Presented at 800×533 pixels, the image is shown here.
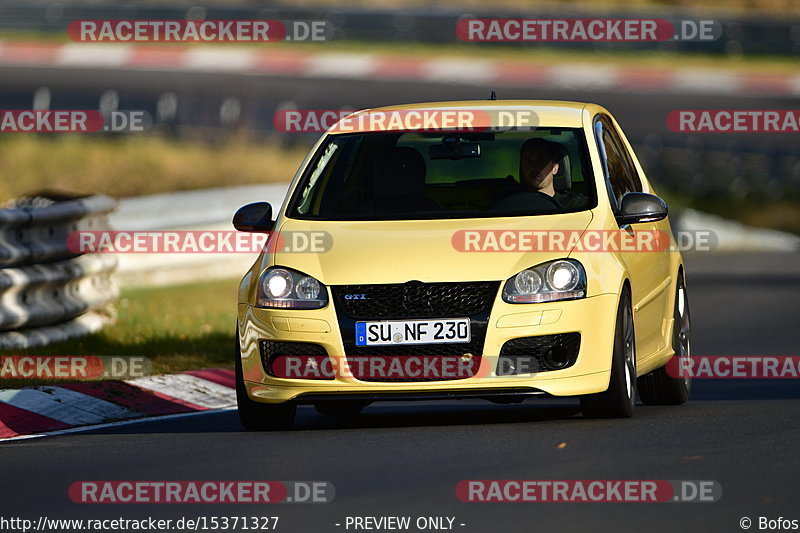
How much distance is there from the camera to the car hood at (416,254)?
888cm

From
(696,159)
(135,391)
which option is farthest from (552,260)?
(696,159)

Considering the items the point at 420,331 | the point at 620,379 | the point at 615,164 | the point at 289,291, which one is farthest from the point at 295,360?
the point at 615,164

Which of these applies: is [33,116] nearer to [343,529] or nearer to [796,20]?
[796,20]

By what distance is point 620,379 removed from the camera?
909 cm

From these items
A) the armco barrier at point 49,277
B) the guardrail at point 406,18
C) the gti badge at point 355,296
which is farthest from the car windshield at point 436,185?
the guardrail at point 406,18

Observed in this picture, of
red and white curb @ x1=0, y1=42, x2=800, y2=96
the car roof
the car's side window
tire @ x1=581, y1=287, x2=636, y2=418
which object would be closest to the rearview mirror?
the car roof

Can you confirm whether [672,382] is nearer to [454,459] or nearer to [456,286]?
[456,286]

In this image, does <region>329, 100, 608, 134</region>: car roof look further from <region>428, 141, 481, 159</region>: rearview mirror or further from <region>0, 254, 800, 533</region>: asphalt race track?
<region>0, 254, 800, 533</region>: asphalt race track

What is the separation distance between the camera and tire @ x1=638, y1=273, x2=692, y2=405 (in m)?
10.6

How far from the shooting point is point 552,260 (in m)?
8.98

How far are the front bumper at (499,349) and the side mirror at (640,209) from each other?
0.68 metres

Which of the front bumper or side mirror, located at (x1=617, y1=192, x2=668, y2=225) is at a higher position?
side mirror, located at (x1=617, y1=192, x2=668, y2=225)

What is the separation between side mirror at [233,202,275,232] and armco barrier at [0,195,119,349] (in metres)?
2.59

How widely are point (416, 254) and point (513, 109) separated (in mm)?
1591
